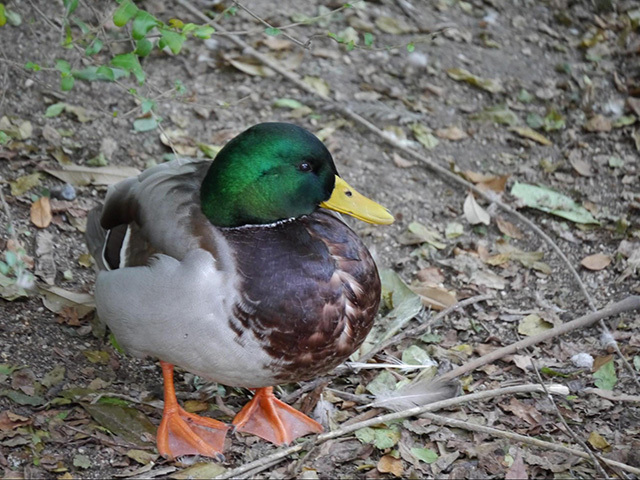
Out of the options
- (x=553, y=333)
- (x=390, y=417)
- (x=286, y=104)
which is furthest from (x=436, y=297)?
(x=286, y=104)

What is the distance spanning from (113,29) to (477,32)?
2.47 metres

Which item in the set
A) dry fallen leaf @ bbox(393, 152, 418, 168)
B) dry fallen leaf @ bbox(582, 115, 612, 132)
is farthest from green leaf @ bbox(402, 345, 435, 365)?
dry fallen leaf @ bbox(582, 115, 612, 132)

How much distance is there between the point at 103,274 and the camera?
11.6ft

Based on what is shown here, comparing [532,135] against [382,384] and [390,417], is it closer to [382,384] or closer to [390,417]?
[382,384]

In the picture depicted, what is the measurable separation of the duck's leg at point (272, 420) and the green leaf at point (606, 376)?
1182mm

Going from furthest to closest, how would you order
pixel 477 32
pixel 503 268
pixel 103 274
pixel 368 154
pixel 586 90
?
pixel 477 32 < pixel 586 90 < pixel 368 154 < pixel 503 268 < pixel 103 274

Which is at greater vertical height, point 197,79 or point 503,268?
point 197,79

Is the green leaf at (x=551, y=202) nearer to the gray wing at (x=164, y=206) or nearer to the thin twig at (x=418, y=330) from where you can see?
the thin twig at (x=418, y=330)

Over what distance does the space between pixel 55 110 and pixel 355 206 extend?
2364mm

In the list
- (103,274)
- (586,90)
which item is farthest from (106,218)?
(586,90)

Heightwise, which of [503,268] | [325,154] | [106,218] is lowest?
[503,268]

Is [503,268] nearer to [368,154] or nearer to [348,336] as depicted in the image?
[368,154]

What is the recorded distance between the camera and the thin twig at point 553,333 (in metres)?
3.78

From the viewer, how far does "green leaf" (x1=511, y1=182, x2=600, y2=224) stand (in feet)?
15.8
